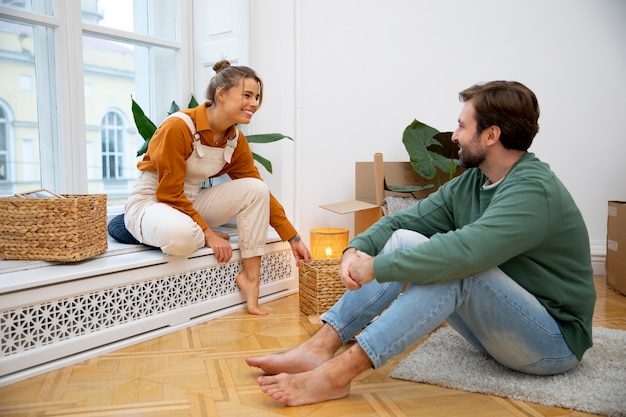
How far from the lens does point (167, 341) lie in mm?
2033

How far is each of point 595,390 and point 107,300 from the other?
156 centimetres

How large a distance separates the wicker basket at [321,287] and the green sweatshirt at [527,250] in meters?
0.81

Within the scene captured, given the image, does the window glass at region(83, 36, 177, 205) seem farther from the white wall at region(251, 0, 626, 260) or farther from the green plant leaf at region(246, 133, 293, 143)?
the green plant leaf at region(246, 133, 293, 143)

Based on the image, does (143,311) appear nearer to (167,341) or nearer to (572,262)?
(167,341)

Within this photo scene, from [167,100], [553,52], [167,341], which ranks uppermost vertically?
[553,52]

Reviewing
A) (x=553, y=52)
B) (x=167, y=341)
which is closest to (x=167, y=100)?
(x=167, y=341)

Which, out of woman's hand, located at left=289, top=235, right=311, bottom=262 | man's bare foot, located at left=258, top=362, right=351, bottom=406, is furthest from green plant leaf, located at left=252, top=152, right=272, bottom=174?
man's bare foot, located at left=258, top=362, right=351, bottom=406

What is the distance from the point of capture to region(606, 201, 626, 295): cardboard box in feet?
8.64

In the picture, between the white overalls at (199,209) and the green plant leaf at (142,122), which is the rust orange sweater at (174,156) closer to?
the white overalls at (199,209)

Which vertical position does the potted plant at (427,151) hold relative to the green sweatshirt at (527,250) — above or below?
above

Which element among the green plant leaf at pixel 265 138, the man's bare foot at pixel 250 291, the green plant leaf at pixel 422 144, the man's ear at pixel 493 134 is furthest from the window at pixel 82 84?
the man's ear at pixel 493 134

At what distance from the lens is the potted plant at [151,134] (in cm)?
250

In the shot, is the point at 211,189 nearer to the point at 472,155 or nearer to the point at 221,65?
the point at 221,65

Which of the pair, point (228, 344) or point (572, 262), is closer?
point (572, 262)
